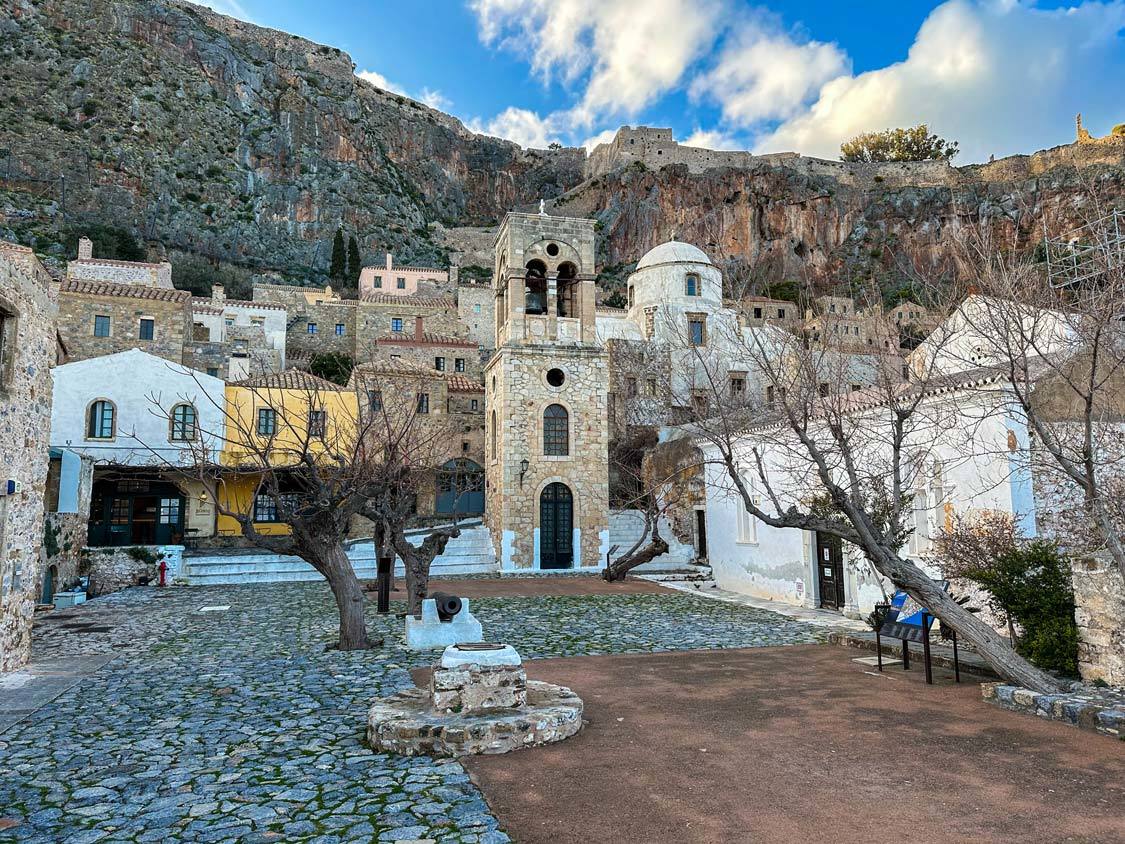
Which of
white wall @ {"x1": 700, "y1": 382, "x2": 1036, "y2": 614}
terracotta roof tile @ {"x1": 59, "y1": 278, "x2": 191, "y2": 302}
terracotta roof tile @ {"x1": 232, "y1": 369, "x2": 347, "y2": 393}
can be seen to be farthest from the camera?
terracotta roof tile @ {"x1": 59, "y1": 278, "x2": 191, "y2": 302}

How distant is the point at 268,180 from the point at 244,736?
250 feet

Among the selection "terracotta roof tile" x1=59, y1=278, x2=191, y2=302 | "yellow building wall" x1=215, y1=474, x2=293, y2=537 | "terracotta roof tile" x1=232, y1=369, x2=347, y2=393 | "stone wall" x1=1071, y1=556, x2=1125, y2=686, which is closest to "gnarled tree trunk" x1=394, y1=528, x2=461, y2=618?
"stone wall" x1=1071, y1=556, x2=1125, y2=686

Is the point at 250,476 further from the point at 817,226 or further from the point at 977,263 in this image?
the point at 817,226

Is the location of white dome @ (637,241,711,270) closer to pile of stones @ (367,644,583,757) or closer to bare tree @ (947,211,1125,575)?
bare tree @ (947,211,1125,575)

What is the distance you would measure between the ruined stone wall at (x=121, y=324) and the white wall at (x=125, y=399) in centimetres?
793

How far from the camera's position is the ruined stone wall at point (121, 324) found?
32406 mm

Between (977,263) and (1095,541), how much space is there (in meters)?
4.78

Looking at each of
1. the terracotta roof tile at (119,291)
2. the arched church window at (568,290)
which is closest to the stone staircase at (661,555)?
the arched church window at (568,290)

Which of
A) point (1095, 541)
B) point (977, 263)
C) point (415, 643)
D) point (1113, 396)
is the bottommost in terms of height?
point (415, 643)

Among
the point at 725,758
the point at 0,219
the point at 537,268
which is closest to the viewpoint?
the point at 725,758

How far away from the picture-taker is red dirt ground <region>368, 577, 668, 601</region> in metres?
17.1

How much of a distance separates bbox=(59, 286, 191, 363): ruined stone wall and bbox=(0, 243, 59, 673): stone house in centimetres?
2637

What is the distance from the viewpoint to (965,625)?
6664 mm

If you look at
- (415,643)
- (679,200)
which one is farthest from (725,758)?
(679,200)
